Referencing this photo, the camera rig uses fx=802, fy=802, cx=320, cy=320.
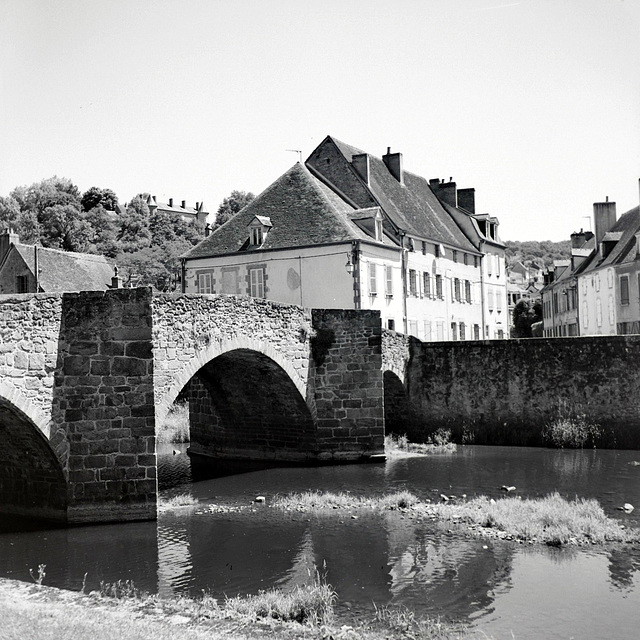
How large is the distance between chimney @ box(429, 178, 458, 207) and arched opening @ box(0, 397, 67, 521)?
1192 inches

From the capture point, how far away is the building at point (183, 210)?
88500 millimetres

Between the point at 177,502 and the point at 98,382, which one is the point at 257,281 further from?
the point at 98,382

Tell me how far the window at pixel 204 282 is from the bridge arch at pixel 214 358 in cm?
1311

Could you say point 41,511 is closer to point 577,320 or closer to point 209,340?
point 209,340

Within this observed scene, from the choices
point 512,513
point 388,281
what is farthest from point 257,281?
point 512,513

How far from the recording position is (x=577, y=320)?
136 ft

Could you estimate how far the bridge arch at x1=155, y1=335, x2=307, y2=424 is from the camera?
1415cm

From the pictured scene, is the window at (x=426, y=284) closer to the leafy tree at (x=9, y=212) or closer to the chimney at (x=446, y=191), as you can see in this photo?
the chimney at (x=446, y=191)

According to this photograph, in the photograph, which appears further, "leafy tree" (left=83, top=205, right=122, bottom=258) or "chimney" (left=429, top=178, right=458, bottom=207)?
"leafy tree" (left=83, top=205, right=122, bottom=258)

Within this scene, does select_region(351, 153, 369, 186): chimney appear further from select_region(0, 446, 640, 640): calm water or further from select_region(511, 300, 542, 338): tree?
select_region(511, 300, 542, 338): tree


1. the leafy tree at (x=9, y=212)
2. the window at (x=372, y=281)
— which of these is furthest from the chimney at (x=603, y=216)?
the leafy tree at (x=9, y=212)

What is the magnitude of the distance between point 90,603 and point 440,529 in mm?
5816

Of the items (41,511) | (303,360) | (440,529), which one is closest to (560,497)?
(440,529)

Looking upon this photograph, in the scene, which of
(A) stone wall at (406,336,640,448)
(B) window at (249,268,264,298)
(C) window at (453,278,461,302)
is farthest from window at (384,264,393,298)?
(C) window at (453,278,461,302)
